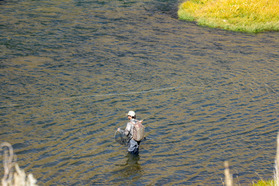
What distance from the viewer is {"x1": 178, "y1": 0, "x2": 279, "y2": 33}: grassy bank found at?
34938 millimetres

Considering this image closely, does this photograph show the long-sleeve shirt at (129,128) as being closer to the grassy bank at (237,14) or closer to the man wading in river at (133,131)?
the man wading in river at (133,131)

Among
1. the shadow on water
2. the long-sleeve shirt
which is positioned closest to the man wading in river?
the long-sleeve shirt

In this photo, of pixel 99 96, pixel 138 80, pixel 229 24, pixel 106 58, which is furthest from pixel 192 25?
pixel 99 96

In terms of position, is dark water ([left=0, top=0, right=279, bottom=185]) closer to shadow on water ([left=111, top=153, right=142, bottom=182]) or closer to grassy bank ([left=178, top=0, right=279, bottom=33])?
shadow on water ([left=111, top=153, right=142, bottom=182])

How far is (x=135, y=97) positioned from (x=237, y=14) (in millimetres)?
20655

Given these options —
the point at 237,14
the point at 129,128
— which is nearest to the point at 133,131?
the point at 129,128

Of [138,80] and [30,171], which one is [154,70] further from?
[30,171]

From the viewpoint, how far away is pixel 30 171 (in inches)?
494

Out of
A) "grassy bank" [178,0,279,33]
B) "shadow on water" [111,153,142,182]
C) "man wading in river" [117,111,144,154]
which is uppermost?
"grassy bank" [178,0,279,33]

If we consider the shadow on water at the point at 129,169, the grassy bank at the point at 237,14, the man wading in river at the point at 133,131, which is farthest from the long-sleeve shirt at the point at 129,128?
the grassy bank at the point at 237,14

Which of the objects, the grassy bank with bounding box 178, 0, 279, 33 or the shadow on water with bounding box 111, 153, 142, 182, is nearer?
the shadow on water with bounding box 111, 153, 142, 182

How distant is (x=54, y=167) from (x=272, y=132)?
29.1 ft

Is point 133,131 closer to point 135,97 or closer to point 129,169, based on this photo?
point 129,169

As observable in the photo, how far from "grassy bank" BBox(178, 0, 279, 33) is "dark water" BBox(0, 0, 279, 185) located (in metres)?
1.35
